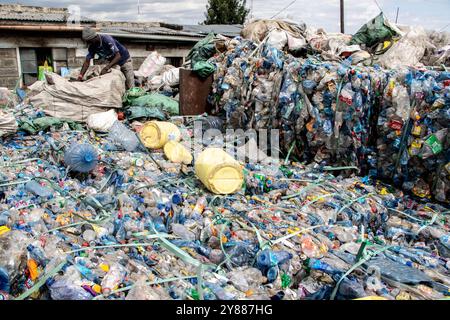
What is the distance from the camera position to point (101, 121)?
5.66 m

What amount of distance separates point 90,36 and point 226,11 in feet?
65.0

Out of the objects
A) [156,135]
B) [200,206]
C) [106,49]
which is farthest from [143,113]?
[200,206]

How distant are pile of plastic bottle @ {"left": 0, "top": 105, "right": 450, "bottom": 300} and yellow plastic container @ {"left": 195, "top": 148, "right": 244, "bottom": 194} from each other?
0.39 feet

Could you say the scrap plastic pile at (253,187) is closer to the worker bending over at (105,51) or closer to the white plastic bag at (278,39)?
the white plastic bag at (278,39)

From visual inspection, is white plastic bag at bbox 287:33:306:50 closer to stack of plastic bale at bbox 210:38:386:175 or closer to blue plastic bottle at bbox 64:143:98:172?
stack of plastic bale at bbox 210:38:386:175

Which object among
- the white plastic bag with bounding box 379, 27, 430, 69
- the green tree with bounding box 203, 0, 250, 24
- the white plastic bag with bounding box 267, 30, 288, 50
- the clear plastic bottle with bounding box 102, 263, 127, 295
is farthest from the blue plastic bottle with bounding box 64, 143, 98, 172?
the green tree with bounding box 203, 0, 250, 24

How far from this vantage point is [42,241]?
2754 millimetres

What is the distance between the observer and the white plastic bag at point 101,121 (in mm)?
5633

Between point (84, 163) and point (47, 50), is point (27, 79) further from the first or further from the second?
point (84, 163)

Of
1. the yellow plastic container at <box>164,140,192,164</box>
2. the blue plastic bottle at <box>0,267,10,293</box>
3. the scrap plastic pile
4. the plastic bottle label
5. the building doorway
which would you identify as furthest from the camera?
the building doorway

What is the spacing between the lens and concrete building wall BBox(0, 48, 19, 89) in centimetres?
913

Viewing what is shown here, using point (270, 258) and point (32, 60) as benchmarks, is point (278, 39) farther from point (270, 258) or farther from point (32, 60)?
point (32, 60)
